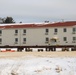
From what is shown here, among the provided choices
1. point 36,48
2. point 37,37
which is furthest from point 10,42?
point 36,48

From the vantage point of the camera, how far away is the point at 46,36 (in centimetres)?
8000

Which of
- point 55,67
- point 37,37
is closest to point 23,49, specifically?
point 37,37

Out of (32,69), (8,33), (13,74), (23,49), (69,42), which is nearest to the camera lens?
(13,74)

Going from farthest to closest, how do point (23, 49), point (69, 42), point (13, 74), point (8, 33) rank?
point (8, 33) < point (69, 42) < point (23, 49) < point (13, 74)

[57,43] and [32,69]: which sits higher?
[32,69]

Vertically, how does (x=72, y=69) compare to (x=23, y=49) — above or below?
above

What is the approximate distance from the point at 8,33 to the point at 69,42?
16386mm

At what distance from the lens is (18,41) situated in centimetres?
8219

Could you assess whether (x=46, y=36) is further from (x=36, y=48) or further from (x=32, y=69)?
(x=32, y=69)

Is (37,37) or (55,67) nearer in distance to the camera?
(55,67)

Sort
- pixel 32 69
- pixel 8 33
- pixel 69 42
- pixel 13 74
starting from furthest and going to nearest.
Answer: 1. pixel 8 33
2. pixel 69 42
3. pixel 32 69
4. pixel 13 74

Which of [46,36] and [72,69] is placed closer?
[72,69]

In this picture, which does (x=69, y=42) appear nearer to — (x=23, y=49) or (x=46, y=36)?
(x=46, y=36)

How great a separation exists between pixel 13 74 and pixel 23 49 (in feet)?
142
